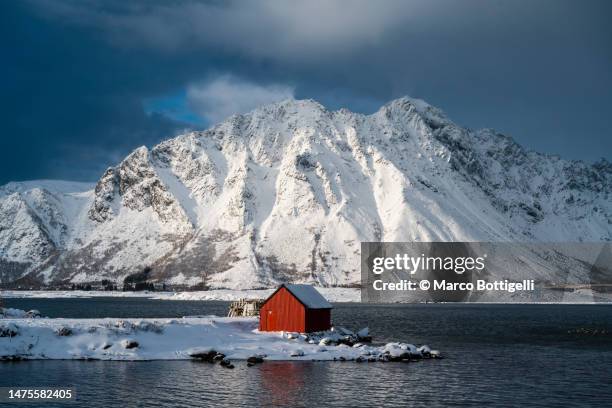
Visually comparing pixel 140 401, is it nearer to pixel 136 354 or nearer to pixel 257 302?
pixel 136 354

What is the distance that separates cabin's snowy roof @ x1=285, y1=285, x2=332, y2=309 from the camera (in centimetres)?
8038

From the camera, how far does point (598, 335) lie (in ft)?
335

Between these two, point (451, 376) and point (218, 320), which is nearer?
point (451, 376)

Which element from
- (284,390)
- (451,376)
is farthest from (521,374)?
(284,390)

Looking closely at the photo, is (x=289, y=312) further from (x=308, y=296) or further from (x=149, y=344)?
(x=149, y=344)

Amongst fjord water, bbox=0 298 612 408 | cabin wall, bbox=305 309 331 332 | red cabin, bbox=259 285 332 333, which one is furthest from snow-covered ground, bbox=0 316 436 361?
cabin wall, bbox=305 309 331 332

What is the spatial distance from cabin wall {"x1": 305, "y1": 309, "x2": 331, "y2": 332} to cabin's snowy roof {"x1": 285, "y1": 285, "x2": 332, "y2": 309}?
596 millimetres

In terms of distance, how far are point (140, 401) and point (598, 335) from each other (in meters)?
78.0

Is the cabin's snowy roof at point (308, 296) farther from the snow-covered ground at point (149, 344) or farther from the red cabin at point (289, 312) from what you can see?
the snow-covered ground at point (149, 344)

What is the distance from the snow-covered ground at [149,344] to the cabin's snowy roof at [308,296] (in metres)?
6.62

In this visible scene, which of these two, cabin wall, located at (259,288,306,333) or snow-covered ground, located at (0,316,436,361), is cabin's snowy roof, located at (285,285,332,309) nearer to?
cabin wall, located at (259,288,306,333)

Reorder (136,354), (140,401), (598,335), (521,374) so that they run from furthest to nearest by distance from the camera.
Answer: (598,335) → (136,354) → (521,374) → (140,401)

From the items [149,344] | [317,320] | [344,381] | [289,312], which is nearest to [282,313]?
[289,312]

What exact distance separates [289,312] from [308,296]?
13.2 feet
